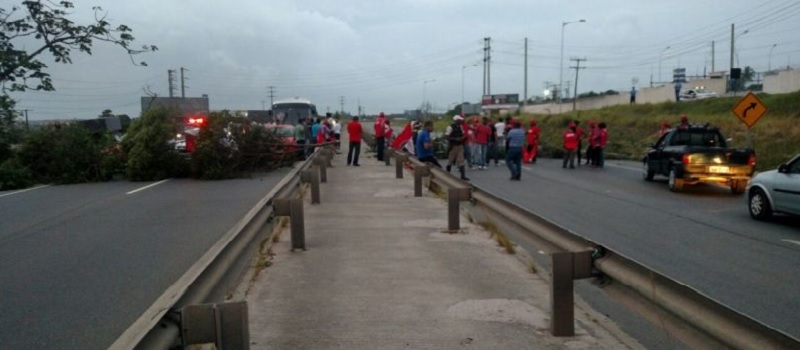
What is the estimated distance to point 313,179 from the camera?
43.3 feet

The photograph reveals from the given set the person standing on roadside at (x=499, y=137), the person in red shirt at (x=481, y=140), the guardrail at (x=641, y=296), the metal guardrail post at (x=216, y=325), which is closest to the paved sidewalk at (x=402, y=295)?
the guardrail at (x=641, y=296)

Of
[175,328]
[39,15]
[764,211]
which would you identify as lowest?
[764,211]

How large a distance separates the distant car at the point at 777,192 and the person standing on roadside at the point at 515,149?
8.10 meters

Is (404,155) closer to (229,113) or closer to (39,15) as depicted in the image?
(229,113)

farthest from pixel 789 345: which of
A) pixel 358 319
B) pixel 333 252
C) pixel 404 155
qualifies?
pixel 404 155

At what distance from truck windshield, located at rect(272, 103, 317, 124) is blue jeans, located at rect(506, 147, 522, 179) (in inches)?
836

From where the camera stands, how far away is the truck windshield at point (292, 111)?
41.0m

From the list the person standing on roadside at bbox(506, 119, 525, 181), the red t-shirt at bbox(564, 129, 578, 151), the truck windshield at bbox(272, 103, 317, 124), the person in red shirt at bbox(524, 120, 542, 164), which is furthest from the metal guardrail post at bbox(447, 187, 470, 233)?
the truck windshield at bbox(272, 103, 317, 124)

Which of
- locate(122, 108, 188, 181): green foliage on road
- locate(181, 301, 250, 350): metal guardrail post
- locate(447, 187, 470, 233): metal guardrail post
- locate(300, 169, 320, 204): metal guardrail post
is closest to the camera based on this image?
locate(181, 301, 250, 350): metal guardrail post

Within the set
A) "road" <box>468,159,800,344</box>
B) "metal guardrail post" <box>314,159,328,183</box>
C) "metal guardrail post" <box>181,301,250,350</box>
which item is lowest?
"road" <box>468,159,800,344</box>

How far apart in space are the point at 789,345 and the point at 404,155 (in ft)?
50.2

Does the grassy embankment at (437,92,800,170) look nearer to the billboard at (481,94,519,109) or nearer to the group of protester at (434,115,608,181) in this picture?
the group of protester at (434,115,608,181)

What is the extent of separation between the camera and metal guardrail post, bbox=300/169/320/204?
42.3 feet

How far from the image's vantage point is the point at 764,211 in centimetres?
1299
